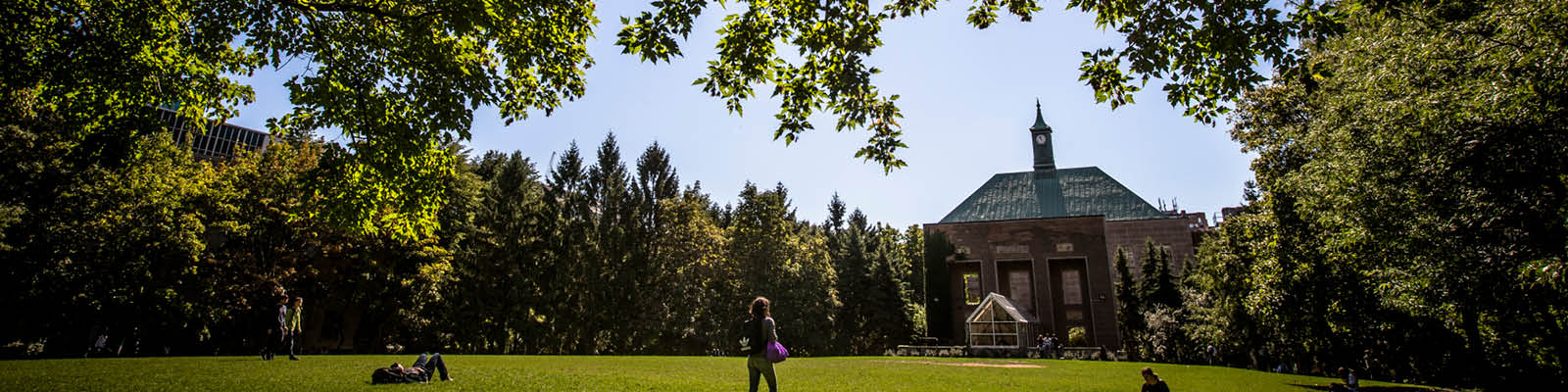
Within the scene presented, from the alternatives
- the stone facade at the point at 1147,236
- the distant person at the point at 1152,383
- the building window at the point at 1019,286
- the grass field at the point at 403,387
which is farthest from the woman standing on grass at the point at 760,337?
the stone facade at the point at 1147,236

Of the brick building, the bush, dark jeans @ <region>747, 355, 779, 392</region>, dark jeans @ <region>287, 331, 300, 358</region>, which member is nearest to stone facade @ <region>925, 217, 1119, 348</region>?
the brick building

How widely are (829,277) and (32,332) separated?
37147mm

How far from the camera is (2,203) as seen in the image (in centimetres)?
1967

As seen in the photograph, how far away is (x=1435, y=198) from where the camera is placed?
12.9 meters

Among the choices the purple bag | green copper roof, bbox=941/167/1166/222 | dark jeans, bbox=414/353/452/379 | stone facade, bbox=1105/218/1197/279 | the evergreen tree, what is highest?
green copper roof, bbox=941/167/1166/222

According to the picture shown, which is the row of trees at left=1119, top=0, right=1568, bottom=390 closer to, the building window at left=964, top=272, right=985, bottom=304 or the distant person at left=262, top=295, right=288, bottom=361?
the distant person at left=262, top=295, right=288, bottom=361

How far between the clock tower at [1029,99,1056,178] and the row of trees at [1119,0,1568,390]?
142ft

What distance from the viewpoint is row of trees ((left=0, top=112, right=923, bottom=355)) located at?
21750mm

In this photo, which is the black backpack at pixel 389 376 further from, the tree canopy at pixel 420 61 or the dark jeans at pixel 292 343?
the dark jeans at pixel 292 343

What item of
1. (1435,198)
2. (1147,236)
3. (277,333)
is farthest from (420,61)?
(1147,236)

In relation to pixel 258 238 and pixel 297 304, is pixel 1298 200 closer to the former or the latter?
pixel 297 304

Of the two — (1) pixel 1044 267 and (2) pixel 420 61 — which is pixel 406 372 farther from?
(1) pixel 1044 267

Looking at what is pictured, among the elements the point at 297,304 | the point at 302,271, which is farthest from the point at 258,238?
the point at 297,304

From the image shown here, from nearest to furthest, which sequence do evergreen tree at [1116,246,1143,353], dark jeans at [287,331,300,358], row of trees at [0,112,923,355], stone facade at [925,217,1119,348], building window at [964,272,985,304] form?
dark jeans at [287,331,300,358] → row of trees at [0,112,923,355] → evergreen tree at [1116,246,1143,353] → stone facade at [925,217,1119,348] → building window at [964,272,985,304]
